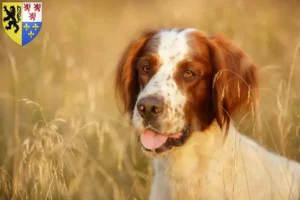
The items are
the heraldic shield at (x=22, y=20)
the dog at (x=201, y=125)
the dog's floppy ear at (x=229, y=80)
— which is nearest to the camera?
the dog at (x=201, y=125)

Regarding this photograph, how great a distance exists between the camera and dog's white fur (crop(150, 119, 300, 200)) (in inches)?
139

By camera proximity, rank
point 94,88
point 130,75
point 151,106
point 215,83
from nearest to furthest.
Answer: point 151,106 < point 215,83 < point 130,75 < point 94,88

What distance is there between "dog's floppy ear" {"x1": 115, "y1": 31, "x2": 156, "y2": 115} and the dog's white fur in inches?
19.9

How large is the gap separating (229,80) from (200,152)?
0.52m

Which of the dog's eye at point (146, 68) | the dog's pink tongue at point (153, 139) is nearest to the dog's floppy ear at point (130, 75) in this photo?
the dog's eye at point (146, 68)

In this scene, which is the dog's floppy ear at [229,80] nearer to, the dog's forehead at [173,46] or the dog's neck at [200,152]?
the dog's neck at [200,152]

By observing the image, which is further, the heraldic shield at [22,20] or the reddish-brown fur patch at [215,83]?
the heraldic shield at [22,20]

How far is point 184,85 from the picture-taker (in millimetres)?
3469

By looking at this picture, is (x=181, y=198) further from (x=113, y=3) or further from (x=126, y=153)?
(x=113, y=3)

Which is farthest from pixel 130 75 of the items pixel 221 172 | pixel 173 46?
pixel 221 172

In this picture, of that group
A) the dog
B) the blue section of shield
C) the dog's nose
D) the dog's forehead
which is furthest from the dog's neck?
the blue section of shield

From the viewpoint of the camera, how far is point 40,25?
473 cm

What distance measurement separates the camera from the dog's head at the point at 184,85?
3396 mm

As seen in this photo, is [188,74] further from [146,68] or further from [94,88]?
[94,88]
